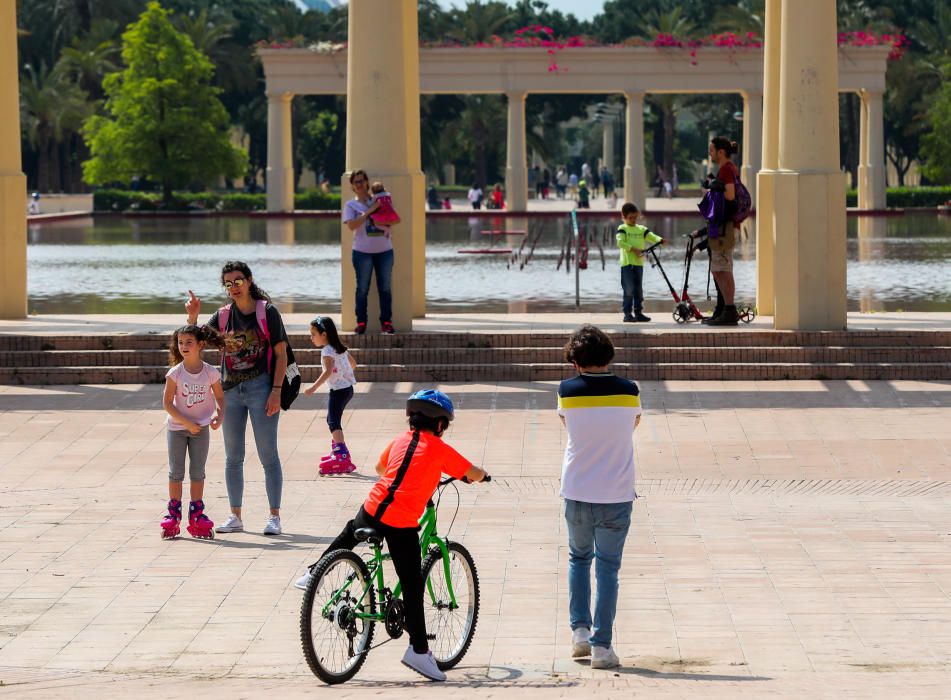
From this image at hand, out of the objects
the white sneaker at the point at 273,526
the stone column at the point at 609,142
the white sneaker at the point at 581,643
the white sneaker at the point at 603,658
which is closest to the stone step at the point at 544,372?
the white sneaker at the point at 273,526

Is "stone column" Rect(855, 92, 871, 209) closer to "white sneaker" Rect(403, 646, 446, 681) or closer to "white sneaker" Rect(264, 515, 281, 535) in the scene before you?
"white sneaker" Rect(264, 515, 281, 535)

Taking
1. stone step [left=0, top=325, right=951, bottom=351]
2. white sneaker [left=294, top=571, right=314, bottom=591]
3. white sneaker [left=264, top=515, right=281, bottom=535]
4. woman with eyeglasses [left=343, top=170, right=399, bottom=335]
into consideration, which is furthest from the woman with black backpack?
white sneaker [left=294, top=571, right=314, bottom=591]

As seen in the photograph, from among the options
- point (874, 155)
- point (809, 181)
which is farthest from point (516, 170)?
point (809, 181)

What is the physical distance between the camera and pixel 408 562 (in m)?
7.34

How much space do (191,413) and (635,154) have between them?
5027cm

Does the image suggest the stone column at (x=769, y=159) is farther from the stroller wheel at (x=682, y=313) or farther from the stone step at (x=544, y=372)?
the stone step at (x=544, y=372)

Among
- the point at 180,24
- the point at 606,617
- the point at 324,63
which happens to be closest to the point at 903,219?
the point at 324,63

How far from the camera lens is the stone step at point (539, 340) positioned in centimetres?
1700

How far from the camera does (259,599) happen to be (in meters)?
8.62

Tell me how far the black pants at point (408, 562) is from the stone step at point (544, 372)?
9218 mm

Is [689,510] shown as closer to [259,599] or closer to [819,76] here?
[259,599]

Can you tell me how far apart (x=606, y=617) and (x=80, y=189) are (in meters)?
78.1

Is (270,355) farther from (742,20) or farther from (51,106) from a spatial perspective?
(51,106)

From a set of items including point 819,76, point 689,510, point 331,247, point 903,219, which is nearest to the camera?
point 689,510
